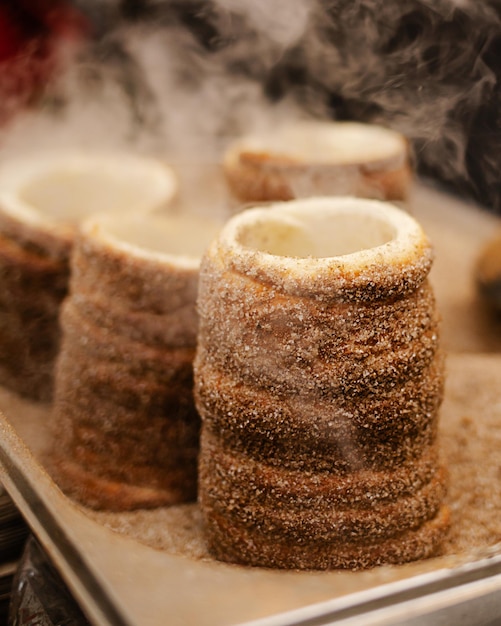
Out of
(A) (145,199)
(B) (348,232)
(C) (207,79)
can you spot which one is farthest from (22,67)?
(B) (348,232)

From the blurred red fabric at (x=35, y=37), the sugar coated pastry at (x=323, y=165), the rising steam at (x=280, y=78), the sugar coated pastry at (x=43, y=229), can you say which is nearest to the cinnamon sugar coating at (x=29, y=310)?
the sugar coated pastry at (x=43, y=229)

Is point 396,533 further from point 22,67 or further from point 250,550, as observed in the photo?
point 22,67

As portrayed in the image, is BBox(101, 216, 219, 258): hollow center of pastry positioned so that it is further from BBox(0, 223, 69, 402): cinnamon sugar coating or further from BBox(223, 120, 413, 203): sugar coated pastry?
BBox(223, 120, 413, 203): sugar coated pastry

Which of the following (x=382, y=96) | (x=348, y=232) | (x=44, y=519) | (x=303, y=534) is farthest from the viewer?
(x=382, y=96)

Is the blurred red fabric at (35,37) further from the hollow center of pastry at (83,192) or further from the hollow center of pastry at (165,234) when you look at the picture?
the hollow center of pastry at (165,234)

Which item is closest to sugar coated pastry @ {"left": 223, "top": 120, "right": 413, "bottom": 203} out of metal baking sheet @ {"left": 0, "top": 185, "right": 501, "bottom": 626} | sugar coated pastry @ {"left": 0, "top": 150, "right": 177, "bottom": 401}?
sugar coated pastry @ {"left": 0, "top": 150, "right": 177, "bottom": 401}

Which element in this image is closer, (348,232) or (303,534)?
(303,534)

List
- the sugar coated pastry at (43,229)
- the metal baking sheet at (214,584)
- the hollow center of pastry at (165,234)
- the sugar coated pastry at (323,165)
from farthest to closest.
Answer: the sugar coated pastry at (323,165) → the sugar coated pastry at (43,229) → the hollow center of pastry at (165,234) → the metal baking sheet at (214,584)
